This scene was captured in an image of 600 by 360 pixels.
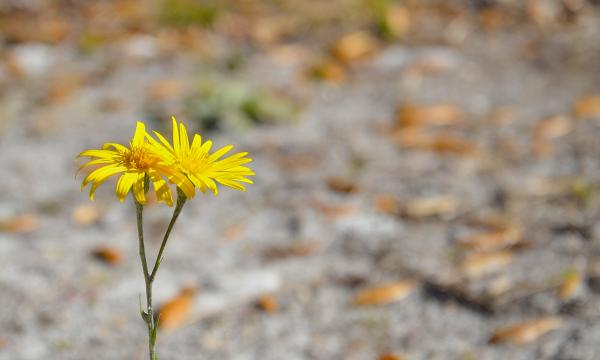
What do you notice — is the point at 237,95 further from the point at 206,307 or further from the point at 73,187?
the point at 206,307

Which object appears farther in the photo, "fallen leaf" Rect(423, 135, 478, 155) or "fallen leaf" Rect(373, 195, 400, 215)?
"fallen leaf" Rect(423, 135, 478, 155)

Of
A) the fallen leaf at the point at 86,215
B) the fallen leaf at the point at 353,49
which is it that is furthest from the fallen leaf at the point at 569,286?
the fallen leaf at the point at 353,49

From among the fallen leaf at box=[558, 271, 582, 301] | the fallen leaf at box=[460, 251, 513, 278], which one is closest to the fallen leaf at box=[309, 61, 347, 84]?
the fallen leaf at box=[460, 251, 513, 278]

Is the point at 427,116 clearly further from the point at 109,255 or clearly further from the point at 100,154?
the point at 100,154

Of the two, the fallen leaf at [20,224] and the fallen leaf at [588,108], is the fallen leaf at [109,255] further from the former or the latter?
the fallen leaf at [588,108]

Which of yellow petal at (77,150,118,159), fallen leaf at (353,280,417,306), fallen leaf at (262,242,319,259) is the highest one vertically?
yellow petal at (77,150,118,159)

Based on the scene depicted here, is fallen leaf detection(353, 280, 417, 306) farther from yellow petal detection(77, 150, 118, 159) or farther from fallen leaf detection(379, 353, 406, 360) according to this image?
yellow petal detection(77, 150, 118, 159)

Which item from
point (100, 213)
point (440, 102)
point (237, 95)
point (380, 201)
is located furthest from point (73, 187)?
point (440, 102)
